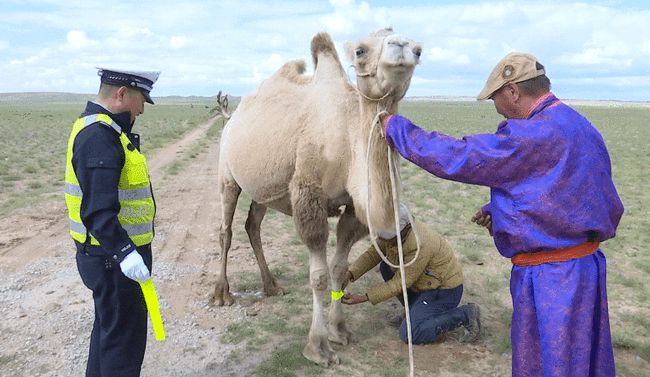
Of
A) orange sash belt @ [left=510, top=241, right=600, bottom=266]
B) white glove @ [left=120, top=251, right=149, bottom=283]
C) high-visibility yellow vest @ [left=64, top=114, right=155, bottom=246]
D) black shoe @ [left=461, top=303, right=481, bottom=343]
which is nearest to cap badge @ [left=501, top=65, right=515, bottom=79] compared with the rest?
orange sash belt @ [left=510, top=241, right=600, bottom=266]

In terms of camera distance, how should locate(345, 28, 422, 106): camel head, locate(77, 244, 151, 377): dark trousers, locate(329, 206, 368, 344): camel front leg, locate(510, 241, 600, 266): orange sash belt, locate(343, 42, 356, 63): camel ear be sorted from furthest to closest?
locate(329, 206, 368, 344): camel front leg, locate(343, 42, 356, 63): camel ear, locate(77, 244, 151, 377): dark trousers, locate(345, 28, 422, 106): camel head, locate(510, 241, 600, 266): orange sash belt

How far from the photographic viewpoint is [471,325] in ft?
16.2

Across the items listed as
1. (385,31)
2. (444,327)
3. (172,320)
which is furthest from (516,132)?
(172,320)

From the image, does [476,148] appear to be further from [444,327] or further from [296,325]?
[296,325]

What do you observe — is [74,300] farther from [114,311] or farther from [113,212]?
[113,212]

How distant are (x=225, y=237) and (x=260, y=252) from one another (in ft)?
1.49

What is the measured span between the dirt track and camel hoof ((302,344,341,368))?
59cm

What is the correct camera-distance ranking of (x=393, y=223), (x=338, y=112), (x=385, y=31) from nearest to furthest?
(x=385, y=31)
(x=393, y=223)
(x=338, y=112)

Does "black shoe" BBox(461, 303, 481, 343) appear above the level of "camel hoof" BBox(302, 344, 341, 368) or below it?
above

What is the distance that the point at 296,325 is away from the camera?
527 centimetres

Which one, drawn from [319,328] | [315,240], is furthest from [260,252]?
[315,240]

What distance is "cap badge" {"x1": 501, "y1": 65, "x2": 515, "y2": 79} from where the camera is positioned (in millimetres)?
2723

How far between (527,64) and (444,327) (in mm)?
2823

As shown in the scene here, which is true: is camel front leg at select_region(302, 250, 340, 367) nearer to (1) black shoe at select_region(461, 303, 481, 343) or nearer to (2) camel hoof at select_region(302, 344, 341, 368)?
(2) camel hoof at select_region(302, 344, 341, 368)
